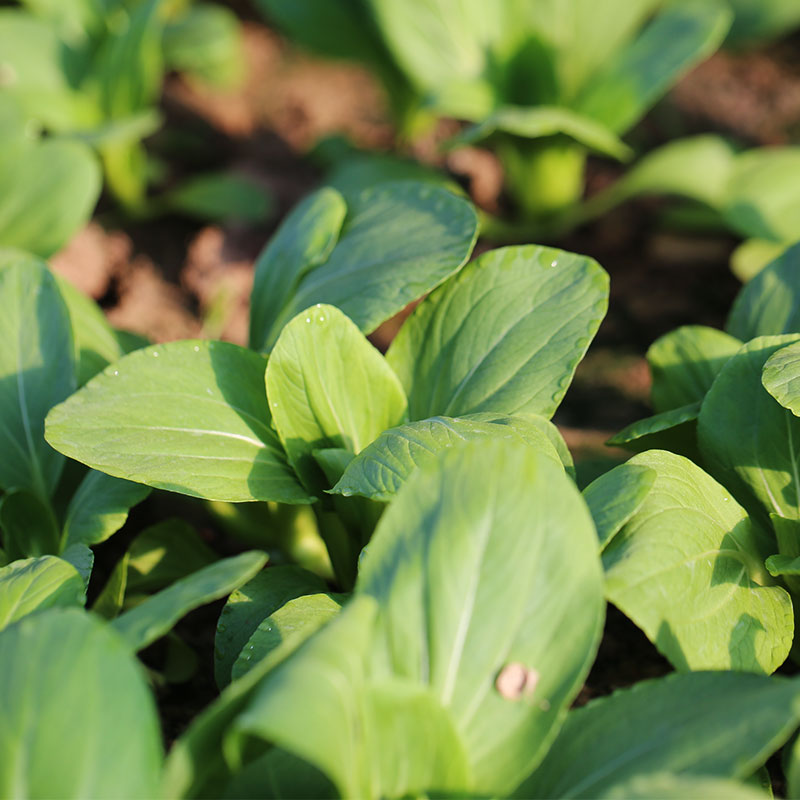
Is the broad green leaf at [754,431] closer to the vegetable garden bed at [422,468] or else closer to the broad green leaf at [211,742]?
the vegetable garden bed at [422,468]

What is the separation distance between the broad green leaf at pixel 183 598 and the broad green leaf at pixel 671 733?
33 centimetres

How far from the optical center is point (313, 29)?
2430 millimetres

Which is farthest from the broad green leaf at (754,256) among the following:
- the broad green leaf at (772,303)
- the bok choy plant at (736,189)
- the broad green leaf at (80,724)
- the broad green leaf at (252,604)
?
the broad green leaf at (80,724)

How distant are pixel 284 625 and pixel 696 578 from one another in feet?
1.39

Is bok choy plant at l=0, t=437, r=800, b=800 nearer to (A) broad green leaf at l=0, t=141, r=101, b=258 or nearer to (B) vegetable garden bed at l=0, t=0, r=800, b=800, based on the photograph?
(B) vegetable garden bed at l=0, t=0, r=800, b=800

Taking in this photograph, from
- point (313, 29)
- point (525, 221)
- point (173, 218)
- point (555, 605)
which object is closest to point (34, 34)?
point (173, 218)

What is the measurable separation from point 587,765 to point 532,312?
0.56m

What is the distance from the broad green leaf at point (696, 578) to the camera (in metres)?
0.88

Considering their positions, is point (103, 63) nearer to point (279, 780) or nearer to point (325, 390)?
point (325, 390)

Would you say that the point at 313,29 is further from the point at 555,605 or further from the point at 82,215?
the point at 555,605

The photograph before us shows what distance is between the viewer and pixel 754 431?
1.10 m

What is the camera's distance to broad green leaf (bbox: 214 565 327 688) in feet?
3.42

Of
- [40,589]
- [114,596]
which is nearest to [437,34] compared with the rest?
[114,596]

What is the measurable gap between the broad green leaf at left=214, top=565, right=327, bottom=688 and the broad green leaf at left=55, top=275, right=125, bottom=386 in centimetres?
43
